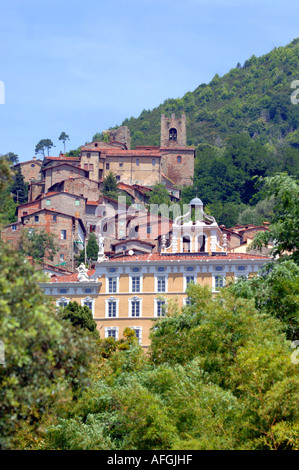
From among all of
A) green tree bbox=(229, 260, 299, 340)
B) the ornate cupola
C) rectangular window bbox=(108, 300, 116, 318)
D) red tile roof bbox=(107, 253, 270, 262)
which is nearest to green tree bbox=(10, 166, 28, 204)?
the ornate cupola

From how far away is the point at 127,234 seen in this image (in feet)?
352

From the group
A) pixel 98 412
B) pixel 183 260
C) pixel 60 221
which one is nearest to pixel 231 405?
pixel 98 412

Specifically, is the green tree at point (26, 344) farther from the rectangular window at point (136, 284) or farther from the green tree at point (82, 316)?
the rectangular window at point (136, 284)

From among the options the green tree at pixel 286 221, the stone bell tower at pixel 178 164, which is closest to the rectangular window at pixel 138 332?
the green tree at pixel 286 221

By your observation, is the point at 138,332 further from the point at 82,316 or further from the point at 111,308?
the point at 82,316

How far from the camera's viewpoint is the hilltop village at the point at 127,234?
66250 mm

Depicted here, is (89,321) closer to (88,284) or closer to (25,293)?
(88,284)

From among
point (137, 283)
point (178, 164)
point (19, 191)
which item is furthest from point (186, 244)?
point (178, 164)

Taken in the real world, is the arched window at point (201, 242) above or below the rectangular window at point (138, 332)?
above

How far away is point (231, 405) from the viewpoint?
27.5 meters

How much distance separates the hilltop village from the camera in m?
66.2

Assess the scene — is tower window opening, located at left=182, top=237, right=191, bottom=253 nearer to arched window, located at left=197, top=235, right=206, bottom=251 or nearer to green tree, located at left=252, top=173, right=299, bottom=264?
arched window, located at left=197, top=235, right=206, bottom=251

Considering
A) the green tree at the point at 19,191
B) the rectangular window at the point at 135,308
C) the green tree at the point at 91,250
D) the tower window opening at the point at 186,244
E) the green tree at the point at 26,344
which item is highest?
the green tree at the point at 19,191

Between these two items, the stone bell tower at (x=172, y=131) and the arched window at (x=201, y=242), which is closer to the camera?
the arched window at (x=201, y=242)
